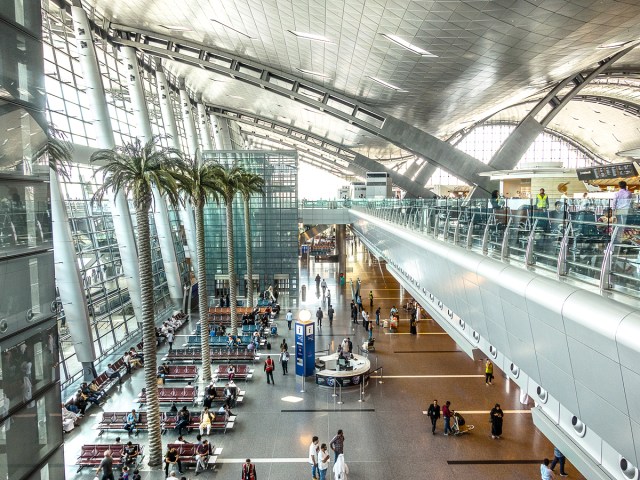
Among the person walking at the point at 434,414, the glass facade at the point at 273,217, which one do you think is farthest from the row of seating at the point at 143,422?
the glass facade at the point at 273,217

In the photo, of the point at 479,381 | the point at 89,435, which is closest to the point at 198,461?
the point at 89,435

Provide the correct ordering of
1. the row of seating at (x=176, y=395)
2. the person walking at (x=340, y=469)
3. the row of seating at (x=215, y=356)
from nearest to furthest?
the person walking at (x=340, y=469)
the row of seating at (x=176, y=395)
the row of seating at (x=215, y=356)

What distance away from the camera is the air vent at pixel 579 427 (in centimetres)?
571

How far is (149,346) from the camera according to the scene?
13719 millimetres

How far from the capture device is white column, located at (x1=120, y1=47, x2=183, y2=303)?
29531 millimetres

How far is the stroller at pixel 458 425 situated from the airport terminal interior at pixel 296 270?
156 millimetres

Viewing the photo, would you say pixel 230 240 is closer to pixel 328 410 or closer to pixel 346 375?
pixel 346 375

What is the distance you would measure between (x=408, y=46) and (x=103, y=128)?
14.6m

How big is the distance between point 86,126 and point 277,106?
24.1 metres

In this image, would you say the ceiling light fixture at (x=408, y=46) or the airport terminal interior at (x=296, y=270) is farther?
the ceiling light fixture at (x=408, y=46)

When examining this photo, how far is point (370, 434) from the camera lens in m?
14.6

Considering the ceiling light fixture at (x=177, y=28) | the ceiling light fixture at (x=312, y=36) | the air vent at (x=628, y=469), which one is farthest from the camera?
the ceiling light fixture at (x=177, y=28)

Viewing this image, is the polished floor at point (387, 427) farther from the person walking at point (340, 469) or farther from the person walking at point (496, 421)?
the person walking at point (340, 469)

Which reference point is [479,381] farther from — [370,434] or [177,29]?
[177,29]
